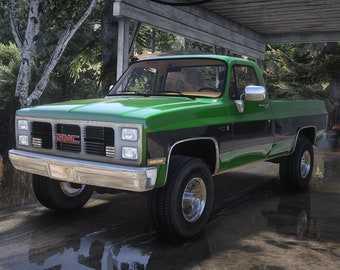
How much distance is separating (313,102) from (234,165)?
2.73 m

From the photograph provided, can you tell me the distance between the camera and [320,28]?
12812mm

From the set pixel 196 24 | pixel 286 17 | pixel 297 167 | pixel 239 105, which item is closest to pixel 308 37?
pixel 286 17

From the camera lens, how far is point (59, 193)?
16.8ft

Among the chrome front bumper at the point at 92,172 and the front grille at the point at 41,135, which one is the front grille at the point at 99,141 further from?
the front grille at the point at 41,135

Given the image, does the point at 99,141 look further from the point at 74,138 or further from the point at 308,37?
the point at 308,37

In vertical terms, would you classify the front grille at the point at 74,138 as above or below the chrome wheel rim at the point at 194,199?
above

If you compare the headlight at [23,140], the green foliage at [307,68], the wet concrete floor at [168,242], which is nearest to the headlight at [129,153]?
the wet concrete floor at [168,242]

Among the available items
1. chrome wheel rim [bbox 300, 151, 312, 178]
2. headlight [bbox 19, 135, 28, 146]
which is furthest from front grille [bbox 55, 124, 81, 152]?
chrome wheel rim [bbox 300, 151, 312, 178]

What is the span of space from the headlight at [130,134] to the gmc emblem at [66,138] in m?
0.59

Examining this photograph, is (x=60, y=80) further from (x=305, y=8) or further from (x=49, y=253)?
(x=49, y=253)

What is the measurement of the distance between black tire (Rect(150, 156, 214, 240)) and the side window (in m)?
1.24

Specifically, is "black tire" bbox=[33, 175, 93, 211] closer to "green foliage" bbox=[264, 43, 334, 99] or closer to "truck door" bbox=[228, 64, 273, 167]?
"truck door" bbox=[228, 64, 273, 167]

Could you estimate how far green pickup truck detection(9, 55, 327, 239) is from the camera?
12.6 feet

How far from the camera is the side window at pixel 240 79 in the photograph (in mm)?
5188
